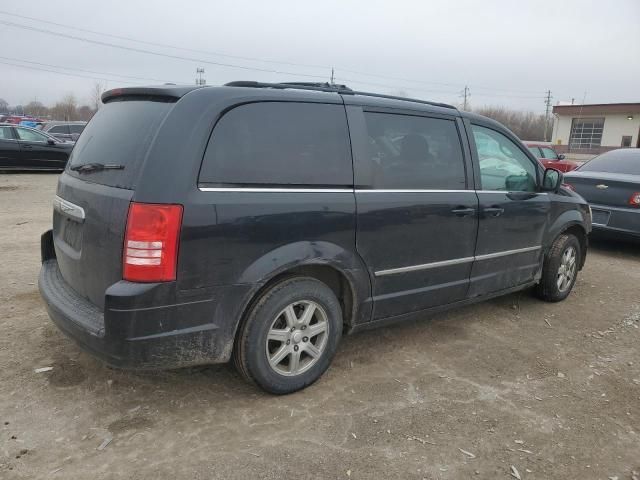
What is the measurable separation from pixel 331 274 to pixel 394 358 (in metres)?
0.91

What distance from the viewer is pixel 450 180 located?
3887 mm

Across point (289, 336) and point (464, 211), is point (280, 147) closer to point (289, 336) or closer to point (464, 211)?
point (289, 336)

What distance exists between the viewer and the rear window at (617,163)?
782 cm

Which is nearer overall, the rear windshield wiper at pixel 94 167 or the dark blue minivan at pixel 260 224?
the dark blue minivan at pixel 260 224

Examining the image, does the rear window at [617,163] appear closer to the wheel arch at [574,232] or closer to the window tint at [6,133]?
the wheel arch at [574,232]

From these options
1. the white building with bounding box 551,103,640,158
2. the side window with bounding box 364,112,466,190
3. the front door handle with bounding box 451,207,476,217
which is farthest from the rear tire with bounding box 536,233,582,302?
the white building with bounding box 551,103,640,158

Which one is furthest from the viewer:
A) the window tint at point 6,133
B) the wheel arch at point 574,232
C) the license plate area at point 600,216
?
the window tint at point 6,133

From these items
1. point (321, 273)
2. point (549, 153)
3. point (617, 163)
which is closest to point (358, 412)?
point (321, 273)

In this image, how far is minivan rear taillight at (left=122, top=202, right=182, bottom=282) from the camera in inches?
101

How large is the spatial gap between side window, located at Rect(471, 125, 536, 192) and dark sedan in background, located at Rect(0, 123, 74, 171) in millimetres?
13960

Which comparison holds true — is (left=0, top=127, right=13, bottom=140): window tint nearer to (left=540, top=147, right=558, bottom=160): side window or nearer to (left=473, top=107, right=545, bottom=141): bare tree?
(left=540, top=147, right=558, bottom=160): side window

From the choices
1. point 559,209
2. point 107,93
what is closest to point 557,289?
point 559,209

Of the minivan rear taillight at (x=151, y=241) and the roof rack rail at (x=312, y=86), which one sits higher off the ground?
the roof rack rail at (x=312, y=86)

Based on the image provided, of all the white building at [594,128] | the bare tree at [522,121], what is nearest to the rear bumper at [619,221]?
the white building at [594,128]
